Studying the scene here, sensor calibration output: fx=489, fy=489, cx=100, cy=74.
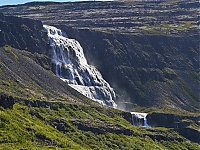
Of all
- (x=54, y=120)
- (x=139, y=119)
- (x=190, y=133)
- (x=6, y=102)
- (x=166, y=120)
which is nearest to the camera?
(x=6, y=102)

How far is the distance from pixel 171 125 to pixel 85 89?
3938 centimetres

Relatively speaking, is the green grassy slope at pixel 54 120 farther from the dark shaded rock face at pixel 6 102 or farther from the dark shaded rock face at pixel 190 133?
the dark shaded rock face at pixel 190 133

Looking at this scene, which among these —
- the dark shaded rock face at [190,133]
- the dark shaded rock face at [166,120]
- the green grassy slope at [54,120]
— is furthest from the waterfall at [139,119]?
the dark shaded rock face at [190,133]

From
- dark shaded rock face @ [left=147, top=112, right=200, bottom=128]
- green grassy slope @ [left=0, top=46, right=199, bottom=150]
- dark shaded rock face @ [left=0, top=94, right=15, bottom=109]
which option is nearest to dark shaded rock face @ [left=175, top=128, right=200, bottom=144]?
green grassy slope @ [left=0, top=46, right=199, bottom=150]

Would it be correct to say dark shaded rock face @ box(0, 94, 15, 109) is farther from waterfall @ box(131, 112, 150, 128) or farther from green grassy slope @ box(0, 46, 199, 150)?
waterfall @ box(131, 112, 150, 128)

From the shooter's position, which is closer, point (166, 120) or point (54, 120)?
point (54, 120)

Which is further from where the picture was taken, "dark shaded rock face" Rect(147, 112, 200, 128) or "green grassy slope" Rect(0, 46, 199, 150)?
"dark shaded rock face" Rect(147, 112, 200, 128)

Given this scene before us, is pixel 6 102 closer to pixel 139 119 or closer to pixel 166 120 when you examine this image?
pixel 139 119

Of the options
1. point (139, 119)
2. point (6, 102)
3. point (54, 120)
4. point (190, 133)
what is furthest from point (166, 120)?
point (6, 102)

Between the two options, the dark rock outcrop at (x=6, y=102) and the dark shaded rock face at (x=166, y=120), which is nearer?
the dark rock outcrop at (x=6, y=102)

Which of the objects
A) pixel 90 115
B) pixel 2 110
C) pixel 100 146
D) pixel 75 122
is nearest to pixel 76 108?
pixel 90 115

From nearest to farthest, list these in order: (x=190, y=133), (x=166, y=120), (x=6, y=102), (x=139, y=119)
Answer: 1. (x=6, y=102)
2. (x=190, y=133)
3. (x=139, y=119)
4. (x=166, y=120)

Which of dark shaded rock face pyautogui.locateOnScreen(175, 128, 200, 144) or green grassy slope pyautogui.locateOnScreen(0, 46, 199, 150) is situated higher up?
green grassy slope pyautogui.locateOnScreen(0, 46, 199, 150)

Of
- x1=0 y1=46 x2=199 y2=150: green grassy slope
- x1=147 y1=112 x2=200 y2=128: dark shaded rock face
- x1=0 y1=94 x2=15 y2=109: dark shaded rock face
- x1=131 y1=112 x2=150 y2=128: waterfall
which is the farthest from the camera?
x1=147 y1=112 x2=200 y2=128: dark shaded rock face
